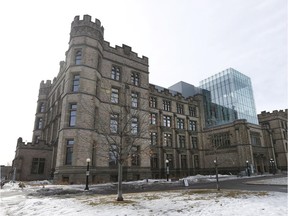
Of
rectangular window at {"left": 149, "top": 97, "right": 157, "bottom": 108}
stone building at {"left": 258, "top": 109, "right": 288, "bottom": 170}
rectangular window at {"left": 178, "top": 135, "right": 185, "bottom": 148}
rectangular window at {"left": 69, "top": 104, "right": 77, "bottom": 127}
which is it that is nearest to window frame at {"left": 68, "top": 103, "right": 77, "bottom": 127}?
rectangular window at {"left": 69, "top": 104, "right": 77, "bottom": 127}

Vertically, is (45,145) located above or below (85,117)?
below

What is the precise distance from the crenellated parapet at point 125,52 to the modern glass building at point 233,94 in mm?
26128

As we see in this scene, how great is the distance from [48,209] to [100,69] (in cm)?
2515

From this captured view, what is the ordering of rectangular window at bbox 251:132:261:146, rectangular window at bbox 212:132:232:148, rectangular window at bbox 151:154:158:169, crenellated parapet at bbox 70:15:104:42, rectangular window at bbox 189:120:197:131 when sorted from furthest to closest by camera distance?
rectangular window at bbox 189:120:197:131 → rectangular window at bbox 212:132:232:148 → rectangular window at bbox 251:132:261:146 → rectangular window at bbox 151:154:158:169 → crenellated parapet at bbox 70:15:104:42

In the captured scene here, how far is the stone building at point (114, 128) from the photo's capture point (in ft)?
85.3

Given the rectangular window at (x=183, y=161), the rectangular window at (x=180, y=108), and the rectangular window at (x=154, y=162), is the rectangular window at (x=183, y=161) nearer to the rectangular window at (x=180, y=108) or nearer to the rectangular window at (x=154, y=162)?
the rectangular window at (x=154, y=162)

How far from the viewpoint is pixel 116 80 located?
111 feet

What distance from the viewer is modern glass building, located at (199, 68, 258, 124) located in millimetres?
54062

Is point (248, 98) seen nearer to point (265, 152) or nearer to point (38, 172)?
point (265, 152)

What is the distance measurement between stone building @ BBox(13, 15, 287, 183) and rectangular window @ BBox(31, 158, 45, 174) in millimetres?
136

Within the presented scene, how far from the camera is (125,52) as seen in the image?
36156 mm

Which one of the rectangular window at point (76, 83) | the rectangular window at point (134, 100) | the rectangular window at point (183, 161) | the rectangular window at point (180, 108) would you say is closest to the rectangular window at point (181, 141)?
the rectangular window at point (183, 161)

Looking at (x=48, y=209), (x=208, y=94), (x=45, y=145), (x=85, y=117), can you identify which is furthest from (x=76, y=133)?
(x=208, y=94)

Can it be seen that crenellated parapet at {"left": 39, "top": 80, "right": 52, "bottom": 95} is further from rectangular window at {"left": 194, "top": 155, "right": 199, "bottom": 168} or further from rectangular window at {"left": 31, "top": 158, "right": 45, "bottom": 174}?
rectangular window at {"left": 194, "top": 155, "right": 199, "bottom": 168}
